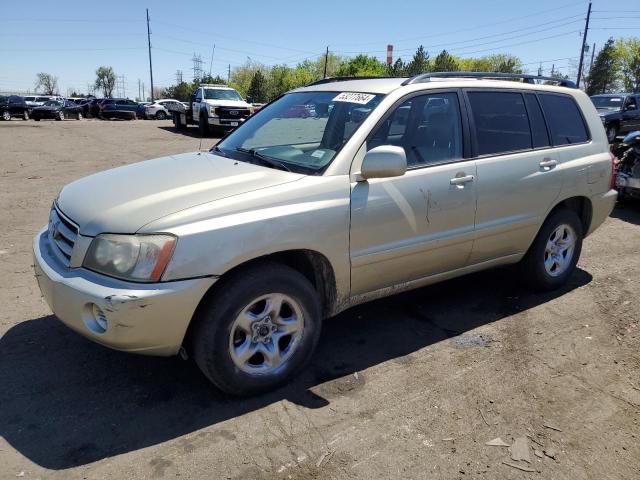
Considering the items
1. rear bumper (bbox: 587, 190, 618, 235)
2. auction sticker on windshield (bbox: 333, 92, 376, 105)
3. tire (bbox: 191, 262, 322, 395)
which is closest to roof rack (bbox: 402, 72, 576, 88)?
auction sticker on windshield (bbox: 333, 92, 376, 105)

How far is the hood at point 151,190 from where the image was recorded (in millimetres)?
2773

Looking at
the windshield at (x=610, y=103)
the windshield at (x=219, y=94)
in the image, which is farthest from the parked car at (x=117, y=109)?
the windshield at (x=610, y=103)

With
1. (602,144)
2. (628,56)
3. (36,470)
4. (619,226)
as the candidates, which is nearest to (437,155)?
(602,144)

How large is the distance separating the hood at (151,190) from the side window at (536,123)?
2352 millimetres

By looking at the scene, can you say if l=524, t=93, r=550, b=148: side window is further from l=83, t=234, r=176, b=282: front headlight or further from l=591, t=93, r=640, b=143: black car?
l=591, t=93, r=640, b=143: black car

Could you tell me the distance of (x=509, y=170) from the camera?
4.03 m

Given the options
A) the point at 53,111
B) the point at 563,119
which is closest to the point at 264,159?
the point at 563,119

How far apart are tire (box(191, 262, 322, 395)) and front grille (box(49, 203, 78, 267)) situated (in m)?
0.83

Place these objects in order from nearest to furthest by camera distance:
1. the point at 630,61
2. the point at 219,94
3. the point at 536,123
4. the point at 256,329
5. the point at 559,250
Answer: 1. the point at 256,329
2. the point at 536,123
3. the point at 559,250
4. the point at 219,94
5. the point at 630,61

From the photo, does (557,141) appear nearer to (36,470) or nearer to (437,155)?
(437,155)

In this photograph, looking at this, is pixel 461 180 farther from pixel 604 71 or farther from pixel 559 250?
pixel 604 71

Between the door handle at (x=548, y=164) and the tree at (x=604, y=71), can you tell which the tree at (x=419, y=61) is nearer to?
the tree at (x=604, y=71)

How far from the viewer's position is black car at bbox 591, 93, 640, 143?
15.6 metres

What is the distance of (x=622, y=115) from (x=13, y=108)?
33.5 m
